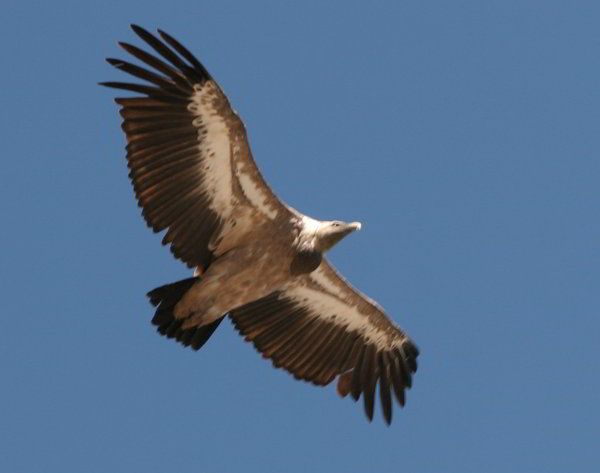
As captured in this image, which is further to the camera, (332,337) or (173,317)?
(332,337)

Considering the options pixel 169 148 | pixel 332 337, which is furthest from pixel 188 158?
pixel 332 337

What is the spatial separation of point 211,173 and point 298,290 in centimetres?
215

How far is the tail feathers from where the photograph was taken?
1650cm

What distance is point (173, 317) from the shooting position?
16.6 meters

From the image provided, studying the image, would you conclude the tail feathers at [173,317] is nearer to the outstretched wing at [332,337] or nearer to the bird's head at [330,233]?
the outstretched wing at [332,337]

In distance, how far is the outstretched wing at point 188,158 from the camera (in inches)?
635

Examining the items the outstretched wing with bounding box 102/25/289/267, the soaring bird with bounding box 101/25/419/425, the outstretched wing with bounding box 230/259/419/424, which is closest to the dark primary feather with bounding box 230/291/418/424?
the outstretched wing with bounding box 230/259/419/424

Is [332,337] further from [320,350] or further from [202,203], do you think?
[202,203]

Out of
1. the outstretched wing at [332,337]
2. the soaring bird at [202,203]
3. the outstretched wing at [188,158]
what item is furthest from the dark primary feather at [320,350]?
the outstretched wing at [188,158]

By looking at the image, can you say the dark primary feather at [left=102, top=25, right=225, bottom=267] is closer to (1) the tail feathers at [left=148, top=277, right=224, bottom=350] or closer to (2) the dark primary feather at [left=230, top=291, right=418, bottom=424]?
(1) the tail feathers at [left=148, top=277, right=224, bottom=350]

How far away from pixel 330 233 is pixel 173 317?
6.25 feet

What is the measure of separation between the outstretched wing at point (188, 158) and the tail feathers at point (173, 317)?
1.20 feet

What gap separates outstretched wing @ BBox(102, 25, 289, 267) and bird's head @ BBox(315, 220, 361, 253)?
19.3 inches

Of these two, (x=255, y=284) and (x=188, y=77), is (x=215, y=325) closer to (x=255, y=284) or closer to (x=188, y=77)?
(x=255, y=284)
